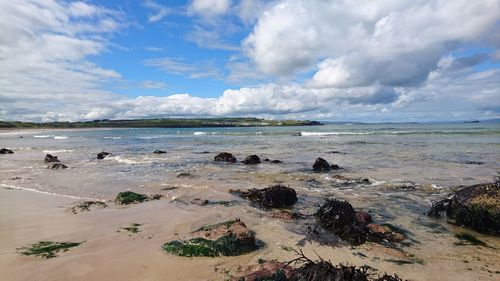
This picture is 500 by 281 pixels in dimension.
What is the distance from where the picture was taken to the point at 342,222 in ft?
27.7

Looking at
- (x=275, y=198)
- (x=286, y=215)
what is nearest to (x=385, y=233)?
(x=286, y=215)

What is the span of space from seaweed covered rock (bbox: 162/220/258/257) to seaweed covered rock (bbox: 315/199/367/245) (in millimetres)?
2171

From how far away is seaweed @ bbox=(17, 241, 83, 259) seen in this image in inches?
266

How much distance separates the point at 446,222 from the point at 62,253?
Answer: 9.29m

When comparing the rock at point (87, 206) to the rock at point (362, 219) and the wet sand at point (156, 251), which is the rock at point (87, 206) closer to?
the wet sand at point (156, 251)

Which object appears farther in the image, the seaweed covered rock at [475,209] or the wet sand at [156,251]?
the seaweed covered rock at [475,209]

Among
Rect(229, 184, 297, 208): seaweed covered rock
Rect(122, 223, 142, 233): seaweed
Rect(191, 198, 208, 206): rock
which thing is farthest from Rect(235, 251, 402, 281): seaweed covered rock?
Rect(191, 198, 208, 206): rock

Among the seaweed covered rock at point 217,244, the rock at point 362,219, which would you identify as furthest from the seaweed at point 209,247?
the rock at point 362,219

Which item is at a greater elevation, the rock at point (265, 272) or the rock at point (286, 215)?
the rock at point (265, 272)

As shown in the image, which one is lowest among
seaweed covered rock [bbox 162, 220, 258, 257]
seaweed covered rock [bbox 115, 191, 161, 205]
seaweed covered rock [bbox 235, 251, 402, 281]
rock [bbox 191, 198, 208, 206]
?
rock [bbox 191, 198, 208, 206]

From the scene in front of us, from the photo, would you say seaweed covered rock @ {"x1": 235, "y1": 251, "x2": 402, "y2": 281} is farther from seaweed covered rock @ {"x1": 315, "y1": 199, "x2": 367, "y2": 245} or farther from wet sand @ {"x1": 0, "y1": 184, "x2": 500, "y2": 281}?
seaweed covered rock @ {"x1": 315, "y1": 199, "x2": 367, "y2": 245}

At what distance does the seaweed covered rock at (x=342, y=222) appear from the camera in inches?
309

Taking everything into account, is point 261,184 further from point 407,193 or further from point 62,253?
point 62,253

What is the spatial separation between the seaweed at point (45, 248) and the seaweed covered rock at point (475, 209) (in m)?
9.37
